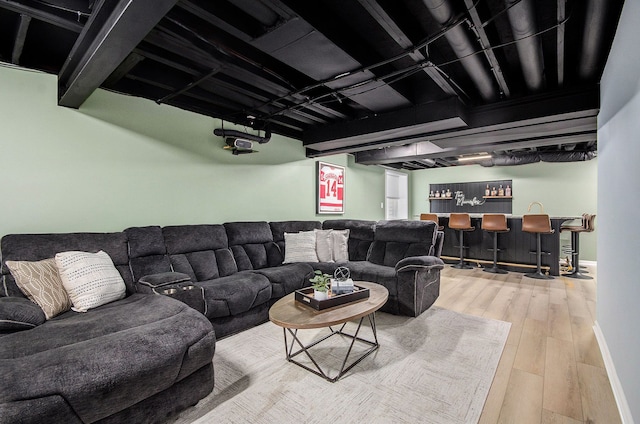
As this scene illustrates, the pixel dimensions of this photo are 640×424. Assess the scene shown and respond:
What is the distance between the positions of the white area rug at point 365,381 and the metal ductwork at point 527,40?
8.15 ft

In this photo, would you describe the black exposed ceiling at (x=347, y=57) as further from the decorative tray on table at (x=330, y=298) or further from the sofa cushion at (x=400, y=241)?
the decorative tray on table at (x=330, y=298)

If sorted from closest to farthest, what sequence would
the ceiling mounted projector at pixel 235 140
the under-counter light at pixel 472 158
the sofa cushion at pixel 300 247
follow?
the ceiling mounted projector at pixel 235 140 < the sofa cushion at pixel 300 247 < the under-counter light at pixel 472 158

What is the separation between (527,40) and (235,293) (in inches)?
126

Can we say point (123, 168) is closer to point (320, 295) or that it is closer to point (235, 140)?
point (235, 140)

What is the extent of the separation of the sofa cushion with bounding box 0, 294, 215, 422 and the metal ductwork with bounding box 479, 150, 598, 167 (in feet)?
23.2

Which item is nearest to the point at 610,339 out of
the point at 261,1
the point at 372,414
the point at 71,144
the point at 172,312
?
the point at 372,414

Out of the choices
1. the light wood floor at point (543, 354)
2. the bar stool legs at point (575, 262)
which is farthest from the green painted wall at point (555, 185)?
the light wood floor at point (543, 354)

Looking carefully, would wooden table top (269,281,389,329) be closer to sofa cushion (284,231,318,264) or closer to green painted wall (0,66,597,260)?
sofa cushion (284,231,318,264)

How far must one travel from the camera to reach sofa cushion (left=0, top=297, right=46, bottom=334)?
5.45 feet

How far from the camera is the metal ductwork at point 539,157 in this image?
582 cm

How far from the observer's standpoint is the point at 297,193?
5.02 meters

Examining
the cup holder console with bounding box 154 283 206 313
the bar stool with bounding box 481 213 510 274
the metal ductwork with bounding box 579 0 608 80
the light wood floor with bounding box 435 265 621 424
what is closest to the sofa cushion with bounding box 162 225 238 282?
the cup holder console with bounding box 154 283 206 313

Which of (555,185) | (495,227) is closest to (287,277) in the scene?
(495,227)

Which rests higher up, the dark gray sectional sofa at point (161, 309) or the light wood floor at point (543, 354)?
the dark gray sectional sofa at point (161, 309)
